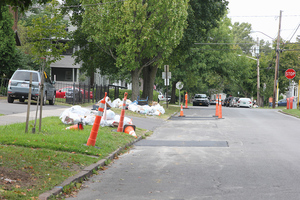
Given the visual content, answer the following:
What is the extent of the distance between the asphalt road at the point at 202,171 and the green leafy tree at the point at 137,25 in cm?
1332

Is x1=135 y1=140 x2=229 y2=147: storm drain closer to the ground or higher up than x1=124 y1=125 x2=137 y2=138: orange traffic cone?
closer to the ground

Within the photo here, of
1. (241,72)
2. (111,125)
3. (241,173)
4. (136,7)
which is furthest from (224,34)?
(241,173)

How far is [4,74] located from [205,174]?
1127 inches

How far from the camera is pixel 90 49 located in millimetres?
33125

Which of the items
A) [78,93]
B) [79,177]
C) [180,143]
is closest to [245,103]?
[78,93]

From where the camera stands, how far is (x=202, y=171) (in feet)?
27.5

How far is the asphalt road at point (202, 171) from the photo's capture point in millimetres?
6543

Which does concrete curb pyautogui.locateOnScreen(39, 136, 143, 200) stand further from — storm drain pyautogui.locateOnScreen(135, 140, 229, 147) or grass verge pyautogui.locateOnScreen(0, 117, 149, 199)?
storm drain pyautogui.locateOnScreen(135, 140, 229, 147)

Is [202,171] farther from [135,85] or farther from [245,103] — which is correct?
[245,103]

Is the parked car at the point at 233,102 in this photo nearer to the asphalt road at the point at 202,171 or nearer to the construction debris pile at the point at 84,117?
the construction debris pile at the point at 84,117

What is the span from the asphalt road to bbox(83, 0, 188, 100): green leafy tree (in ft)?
43.7

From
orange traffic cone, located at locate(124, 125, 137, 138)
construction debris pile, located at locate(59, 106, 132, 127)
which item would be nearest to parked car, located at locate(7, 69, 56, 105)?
construction debris pile, located at locate(59, 106, 132, 127)

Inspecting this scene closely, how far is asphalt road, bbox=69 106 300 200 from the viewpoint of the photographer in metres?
6.54

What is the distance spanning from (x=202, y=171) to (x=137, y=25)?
18.4m
